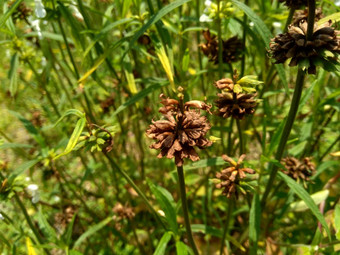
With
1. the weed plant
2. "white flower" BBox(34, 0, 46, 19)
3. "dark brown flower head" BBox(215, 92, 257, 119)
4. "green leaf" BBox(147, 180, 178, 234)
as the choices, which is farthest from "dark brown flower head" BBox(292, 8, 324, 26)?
"white flower" BBox(34, 0, 46, 19)

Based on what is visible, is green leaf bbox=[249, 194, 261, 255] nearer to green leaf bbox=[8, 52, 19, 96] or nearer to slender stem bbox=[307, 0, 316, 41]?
slender stem bbox=[307, 0, 316, 41]

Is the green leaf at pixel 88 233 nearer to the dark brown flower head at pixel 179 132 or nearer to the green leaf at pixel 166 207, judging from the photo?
the green leaf at pixel 166 207

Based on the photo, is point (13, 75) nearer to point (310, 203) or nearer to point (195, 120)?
point (195, 120)

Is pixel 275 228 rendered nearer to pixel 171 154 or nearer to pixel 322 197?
pixel 322 197

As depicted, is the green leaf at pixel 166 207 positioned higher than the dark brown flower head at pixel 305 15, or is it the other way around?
the dark brown flower head at pixel 305 15

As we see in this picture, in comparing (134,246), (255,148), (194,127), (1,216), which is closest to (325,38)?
(194,127)

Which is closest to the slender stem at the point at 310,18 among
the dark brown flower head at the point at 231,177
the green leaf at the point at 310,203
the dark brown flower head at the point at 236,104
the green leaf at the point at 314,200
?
the dark brown flower head at the point at 236,104

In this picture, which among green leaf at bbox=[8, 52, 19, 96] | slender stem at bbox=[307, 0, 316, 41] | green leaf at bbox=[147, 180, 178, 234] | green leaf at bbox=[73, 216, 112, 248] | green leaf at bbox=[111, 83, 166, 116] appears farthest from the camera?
green leaf at bbox=[73, 216, 112, 248]

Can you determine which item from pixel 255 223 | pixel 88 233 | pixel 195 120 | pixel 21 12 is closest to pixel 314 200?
pixel 255 223
